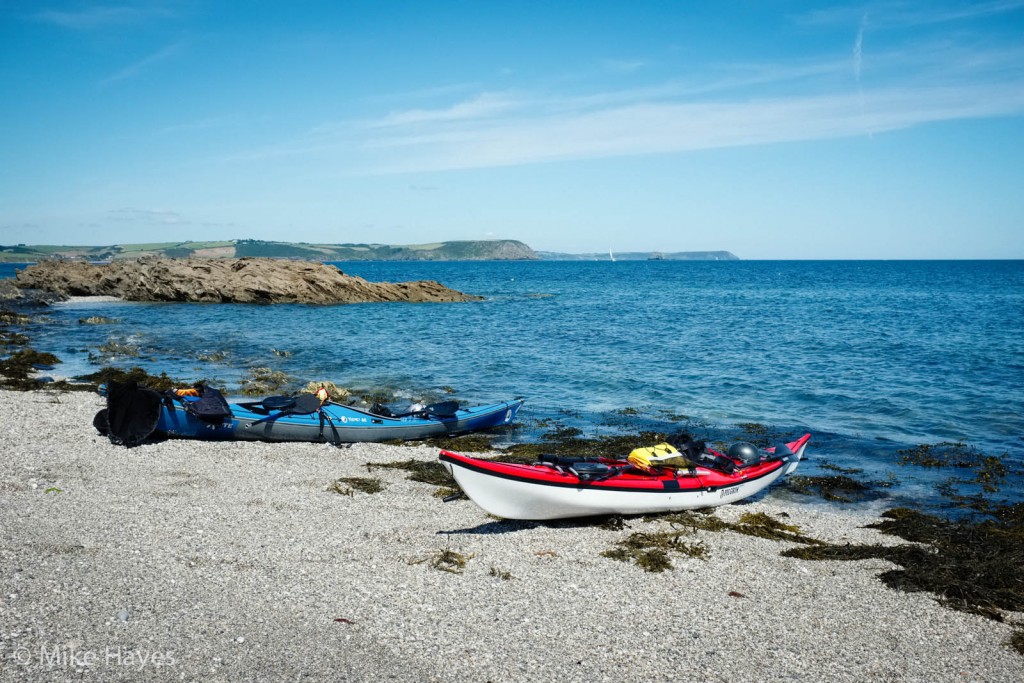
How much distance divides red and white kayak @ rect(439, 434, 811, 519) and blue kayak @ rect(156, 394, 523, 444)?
19.7 ft

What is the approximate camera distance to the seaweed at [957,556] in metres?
8.29

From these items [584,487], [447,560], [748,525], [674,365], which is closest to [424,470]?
[584,487]

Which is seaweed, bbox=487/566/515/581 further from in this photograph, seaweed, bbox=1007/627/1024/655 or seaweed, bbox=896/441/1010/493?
seaweed, bbox=896/441/1010/493

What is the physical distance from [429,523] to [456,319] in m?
36.9

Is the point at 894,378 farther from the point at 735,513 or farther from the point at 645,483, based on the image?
the point at 645,483

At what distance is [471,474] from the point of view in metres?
9.80

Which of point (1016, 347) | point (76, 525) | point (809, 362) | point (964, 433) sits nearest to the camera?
point (76, 525)

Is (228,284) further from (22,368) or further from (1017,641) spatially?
(1017,641)

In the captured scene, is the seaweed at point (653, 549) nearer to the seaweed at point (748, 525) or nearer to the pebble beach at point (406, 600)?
Answer: the pebble beach at point (406, 600)

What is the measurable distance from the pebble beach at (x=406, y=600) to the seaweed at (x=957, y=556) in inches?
12.0

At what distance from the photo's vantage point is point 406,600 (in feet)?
25.4

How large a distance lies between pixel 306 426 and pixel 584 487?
7.60 metres

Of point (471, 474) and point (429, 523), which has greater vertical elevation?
point (471, 474)

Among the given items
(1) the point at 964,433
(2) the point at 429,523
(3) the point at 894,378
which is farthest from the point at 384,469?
(3) the point at 894,378
